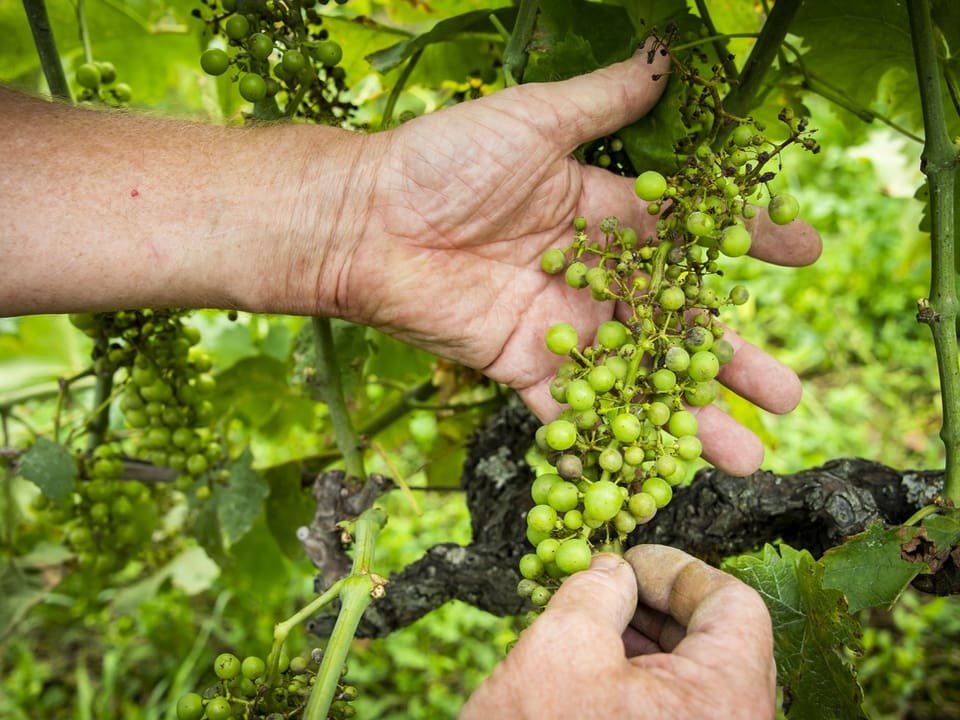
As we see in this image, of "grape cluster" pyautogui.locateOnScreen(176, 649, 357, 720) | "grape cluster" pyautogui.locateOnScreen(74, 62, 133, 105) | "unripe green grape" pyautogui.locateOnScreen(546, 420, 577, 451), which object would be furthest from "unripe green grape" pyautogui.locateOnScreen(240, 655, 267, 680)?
"grape cluster" pyautogui.locateOnScreen(74, 62, 133, 105)

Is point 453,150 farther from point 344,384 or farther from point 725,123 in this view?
point 344,384

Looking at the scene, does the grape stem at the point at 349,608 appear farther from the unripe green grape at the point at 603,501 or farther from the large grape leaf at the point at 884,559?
the large grape leaf at the point at 884,559

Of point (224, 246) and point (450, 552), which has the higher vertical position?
point (224, 246)

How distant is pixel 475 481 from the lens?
224 centimetres

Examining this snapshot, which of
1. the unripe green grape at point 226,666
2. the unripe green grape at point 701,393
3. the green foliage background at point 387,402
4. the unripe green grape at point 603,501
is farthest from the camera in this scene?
the green foliage background at point 387,402

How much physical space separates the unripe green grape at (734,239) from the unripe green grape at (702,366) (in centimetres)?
18

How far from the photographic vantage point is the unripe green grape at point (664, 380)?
1.45 metres

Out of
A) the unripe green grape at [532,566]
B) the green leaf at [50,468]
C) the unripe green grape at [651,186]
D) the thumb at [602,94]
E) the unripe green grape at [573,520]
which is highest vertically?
the thumb at [602,94]

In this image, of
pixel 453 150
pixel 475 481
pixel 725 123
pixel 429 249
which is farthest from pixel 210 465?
pixel 725 123

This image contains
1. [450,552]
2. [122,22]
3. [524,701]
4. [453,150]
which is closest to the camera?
[524,701]

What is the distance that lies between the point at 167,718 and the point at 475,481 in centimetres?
221

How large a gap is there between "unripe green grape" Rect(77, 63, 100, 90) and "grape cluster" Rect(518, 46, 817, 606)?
124cm

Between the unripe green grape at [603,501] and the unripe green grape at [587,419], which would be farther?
the unripe green grape at [587,419]

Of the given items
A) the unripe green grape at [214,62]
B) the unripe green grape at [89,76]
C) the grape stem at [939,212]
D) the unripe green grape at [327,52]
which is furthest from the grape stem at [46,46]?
the grape stem at [939,212]
